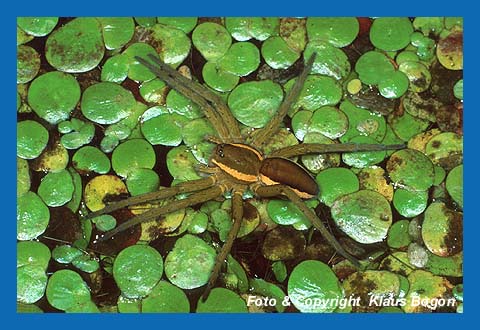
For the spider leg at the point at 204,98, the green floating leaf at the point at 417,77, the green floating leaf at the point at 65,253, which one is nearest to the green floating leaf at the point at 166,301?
the green floating leaf at the point at 65,253

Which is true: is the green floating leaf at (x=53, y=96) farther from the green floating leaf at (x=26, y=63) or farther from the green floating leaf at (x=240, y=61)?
the green floating leaf at (x=240, y=61)

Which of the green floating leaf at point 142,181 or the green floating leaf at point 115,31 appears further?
the green floating leaf at point 115,31

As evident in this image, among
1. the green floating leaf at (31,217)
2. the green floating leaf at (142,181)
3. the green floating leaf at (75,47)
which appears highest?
the green floating leaf at (75,47)

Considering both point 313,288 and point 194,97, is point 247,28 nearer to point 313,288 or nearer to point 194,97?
point 194,97

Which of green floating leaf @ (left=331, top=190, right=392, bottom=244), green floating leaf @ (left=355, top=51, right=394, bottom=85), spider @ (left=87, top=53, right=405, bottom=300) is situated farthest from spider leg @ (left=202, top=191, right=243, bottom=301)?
green floating leaf @ (left=355, top=51, right=394, bottom=85)

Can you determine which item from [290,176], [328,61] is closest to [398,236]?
[290,176]
